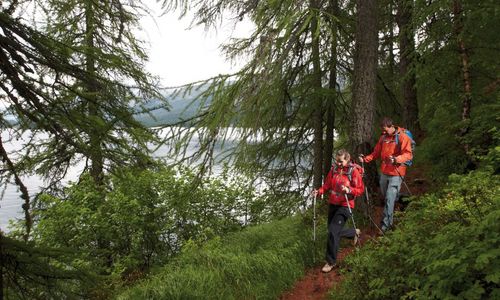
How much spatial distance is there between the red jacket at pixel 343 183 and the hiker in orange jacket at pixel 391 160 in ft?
2.24

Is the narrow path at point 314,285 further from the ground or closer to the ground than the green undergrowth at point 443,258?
closer to the ground

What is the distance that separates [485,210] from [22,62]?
4.37 meters

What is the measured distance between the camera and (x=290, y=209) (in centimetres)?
1099

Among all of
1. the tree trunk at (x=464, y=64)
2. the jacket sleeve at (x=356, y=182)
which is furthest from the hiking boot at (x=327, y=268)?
the tree trunk at (x=464, y=64)

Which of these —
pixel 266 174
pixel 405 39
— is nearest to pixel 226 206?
pixel 266 174

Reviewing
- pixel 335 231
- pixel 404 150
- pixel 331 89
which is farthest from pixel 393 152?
pixel 331 89

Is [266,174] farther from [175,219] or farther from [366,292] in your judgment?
[366,292]

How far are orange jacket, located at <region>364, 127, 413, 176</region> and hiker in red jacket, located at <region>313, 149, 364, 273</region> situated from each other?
0.81 meters

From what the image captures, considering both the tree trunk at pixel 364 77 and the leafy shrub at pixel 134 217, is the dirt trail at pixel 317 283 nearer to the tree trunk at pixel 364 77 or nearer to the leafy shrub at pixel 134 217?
the tree trunk at pixel 364 77

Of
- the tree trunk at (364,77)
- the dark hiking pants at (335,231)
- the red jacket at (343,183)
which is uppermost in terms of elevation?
the tree trunk at (364,77)

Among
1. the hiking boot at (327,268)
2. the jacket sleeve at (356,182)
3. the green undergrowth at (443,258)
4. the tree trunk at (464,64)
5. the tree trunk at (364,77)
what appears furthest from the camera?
the tree trunk at (364,77)

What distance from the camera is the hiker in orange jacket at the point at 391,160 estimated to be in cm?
614

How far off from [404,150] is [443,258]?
3.17m

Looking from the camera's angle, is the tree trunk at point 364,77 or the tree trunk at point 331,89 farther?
the tree trunk at point 331,89
